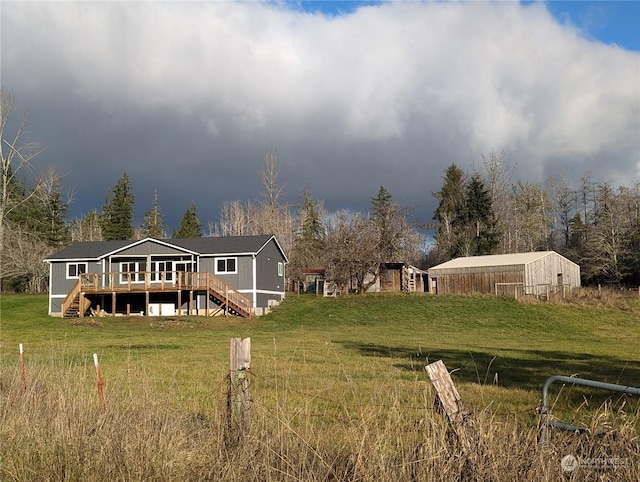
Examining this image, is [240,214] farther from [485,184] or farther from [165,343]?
[165,343]

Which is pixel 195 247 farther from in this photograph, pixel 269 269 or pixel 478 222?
pixel 478 222

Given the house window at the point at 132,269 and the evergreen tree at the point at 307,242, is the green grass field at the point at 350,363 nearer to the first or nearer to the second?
the house window at the point at 132,269

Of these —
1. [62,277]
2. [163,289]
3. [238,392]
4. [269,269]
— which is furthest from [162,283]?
[238,392]

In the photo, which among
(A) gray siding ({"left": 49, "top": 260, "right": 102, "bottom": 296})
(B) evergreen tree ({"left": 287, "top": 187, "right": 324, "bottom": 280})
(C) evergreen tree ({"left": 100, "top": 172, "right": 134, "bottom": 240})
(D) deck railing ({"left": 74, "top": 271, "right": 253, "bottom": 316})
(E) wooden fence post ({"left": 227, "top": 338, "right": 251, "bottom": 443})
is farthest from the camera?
(C) evergreen tree ({"left": 100, "top": 172, "right": 134, "bottom": 240})

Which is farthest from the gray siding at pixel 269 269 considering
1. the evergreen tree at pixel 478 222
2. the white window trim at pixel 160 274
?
the evergreen tree at pixel 478 222

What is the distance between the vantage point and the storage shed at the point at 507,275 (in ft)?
154

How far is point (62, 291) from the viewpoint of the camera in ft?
146

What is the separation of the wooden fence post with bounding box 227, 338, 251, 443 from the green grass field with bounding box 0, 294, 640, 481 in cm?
19

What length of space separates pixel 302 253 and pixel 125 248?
3166cm

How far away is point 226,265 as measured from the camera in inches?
1731

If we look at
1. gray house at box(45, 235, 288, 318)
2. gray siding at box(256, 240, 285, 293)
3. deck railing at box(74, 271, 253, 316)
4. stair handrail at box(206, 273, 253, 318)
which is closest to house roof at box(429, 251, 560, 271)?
gray siding at box(256, 240, 285, 293)

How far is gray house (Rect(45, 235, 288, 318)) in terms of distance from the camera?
135 ft

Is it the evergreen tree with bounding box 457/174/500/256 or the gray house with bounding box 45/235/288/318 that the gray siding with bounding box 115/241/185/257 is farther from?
the evergreen tree with bounding box 457/174/500/256

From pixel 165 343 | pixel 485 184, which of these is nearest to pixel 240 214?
pixel 485 184
